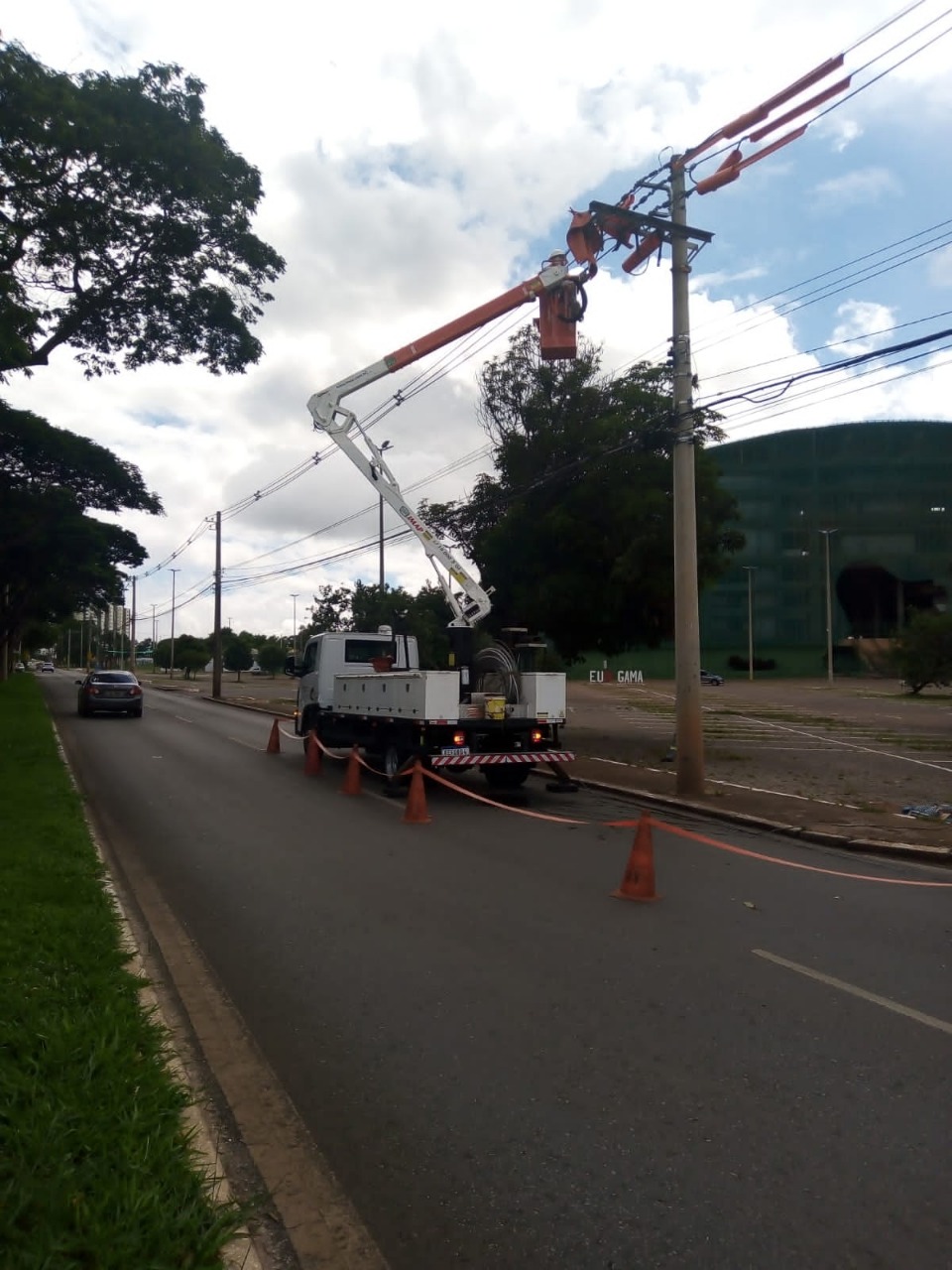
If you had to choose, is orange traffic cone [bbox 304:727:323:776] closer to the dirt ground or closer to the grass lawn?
the dirt ground

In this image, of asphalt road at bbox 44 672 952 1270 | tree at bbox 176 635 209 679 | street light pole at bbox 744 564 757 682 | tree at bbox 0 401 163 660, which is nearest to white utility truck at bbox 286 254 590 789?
asphalt road at bbox 44 672 952 1270

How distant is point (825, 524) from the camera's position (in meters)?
80.9

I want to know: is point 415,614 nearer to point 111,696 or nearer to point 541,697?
point 111,696

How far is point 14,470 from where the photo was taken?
31.0 metres

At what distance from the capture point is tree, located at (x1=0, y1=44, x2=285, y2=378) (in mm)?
13737

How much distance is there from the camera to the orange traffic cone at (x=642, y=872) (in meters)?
7.87

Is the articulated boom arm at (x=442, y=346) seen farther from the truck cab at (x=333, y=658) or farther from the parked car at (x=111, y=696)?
the parked car at (x=111, y=696)

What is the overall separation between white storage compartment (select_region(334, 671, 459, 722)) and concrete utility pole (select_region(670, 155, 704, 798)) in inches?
A: 130

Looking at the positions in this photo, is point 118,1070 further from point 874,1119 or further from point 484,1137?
point 874,1119

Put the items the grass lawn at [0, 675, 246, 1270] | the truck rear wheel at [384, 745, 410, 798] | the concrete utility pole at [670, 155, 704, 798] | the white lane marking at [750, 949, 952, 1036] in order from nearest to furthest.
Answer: the grass lawn at [0, 675, 246, 1270]
the white lane marking at [750, 949, 952, 1036]
the concrete utility pole at [670, 155, 704, 798]
the truck rear wheel at [384, 745, 410, 798]

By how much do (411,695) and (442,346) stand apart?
6.63 metres

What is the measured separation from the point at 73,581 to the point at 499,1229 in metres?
37.4

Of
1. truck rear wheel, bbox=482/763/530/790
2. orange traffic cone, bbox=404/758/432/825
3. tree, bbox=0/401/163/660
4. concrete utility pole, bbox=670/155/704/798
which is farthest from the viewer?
tree, bbox=0/401/163/660

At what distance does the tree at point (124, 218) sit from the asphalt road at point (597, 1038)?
986 centimetres
